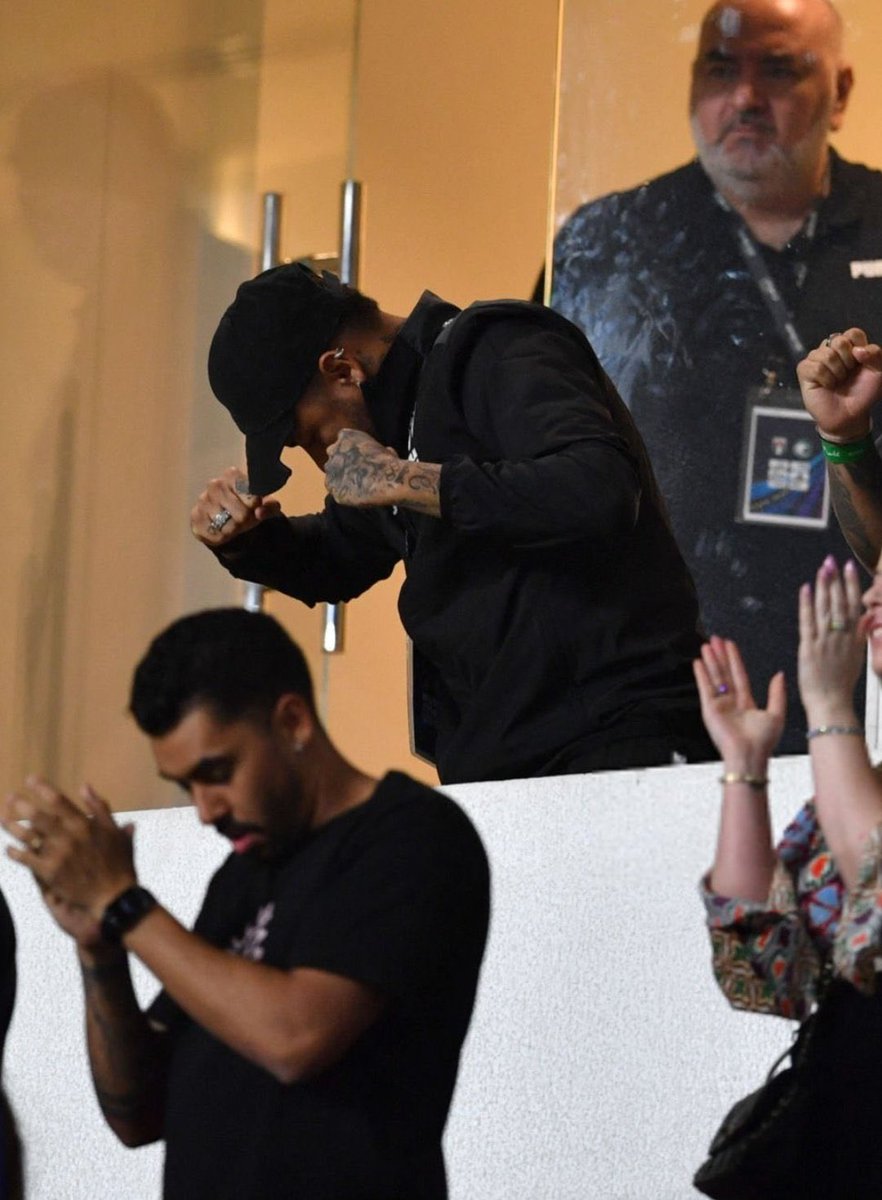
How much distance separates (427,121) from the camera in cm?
415

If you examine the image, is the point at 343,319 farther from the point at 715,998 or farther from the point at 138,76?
the point at 138,76

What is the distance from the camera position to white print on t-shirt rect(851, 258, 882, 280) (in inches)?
116

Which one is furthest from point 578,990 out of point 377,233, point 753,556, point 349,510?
point 377,233

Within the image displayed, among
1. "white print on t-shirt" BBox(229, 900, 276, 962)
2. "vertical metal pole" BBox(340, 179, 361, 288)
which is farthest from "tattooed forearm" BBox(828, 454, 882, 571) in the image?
"vertical metal pole" BBox(340, 179, 361, 288)

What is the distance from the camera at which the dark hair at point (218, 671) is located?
1.55 meters

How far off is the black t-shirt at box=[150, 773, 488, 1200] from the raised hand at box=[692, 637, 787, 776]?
0.66ft

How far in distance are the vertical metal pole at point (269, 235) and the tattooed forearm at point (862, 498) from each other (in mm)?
1916

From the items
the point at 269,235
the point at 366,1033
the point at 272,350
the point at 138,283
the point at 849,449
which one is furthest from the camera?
the point at 138,283

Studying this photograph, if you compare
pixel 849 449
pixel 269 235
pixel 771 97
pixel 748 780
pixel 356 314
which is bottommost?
pixel 748 780

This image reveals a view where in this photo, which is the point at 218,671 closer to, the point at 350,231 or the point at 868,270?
the point at 868,270

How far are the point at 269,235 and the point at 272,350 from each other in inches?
66.8

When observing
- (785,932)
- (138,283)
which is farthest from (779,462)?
(785,932)

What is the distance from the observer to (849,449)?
195 cm

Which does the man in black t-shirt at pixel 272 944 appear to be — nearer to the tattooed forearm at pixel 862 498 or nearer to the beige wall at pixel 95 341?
the tattooed forearm at pixel 862 498
